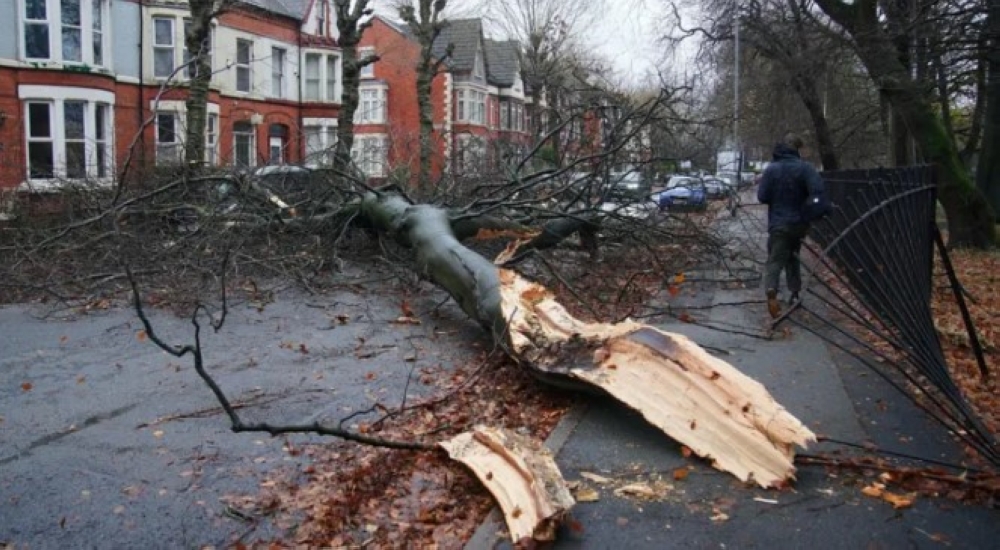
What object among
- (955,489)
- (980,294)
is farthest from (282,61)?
(955,489)

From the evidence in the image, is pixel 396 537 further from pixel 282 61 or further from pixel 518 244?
pixel 282 61

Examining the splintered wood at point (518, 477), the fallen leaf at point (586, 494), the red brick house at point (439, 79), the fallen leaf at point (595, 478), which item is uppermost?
the red brick house at point (439, 79)

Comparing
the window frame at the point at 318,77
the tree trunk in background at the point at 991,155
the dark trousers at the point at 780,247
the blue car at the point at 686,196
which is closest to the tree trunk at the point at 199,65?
the blue car at the point at 686,196

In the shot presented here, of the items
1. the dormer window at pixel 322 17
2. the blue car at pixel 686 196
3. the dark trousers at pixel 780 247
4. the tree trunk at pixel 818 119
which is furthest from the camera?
the dormer window at pixel 322 17

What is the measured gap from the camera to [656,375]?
17.9ft

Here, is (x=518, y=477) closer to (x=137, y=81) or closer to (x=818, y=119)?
(x=818, y=119)

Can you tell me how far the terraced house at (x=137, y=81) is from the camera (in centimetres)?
2143

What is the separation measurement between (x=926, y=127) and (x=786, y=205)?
921cm

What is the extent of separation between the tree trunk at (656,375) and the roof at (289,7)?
29.8 m

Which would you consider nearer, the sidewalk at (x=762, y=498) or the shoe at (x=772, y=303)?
the sidewalk at (x=762, y=498)

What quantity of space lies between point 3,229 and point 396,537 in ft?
36.9

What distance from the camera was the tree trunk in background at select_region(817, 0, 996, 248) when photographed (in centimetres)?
1485

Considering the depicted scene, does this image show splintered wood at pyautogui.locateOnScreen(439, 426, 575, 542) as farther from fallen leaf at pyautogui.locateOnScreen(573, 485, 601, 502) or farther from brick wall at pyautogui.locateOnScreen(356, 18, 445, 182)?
brick wall at pyautogui.locateOnScreen(356, 18, 445, 182)

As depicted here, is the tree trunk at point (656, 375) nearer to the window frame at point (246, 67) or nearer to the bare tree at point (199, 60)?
the bare tree at point (199, 60)
